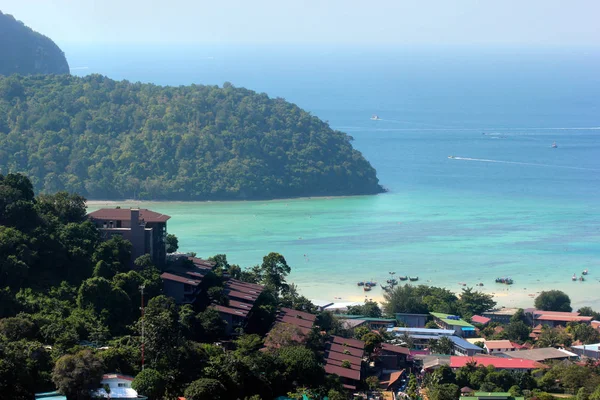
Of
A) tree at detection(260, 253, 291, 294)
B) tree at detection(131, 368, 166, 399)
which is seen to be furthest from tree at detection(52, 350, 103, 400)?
tree at detection(260, 253, 291, 294)

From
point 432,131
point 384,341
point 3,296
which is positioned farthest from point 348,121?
point 3,296

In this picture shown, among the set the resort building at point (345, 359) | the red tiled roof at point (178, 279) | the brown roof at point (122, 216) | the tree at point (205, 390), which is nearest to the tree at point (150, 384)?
the tree at point (205, 390)

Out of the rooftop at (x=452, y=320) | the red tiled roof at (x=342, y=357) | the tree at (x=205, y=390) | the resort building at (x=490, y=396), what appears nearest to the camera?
the tree at (x=205, y=390)

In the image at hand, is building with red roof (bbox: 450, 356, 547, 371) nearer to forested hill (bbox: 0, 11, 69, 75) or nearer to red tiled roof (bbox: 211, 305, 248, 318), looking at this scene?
red tiled roof (bbox: 211, 305, 248, 318)

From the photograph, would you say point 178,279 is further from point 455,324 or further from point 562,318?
point 562,318

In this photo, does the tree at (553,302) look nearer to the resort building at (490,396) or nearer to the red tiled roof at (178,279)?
the resort building at (490,396)

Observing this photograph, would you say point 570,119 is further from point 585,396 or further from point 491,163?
point 585,396
